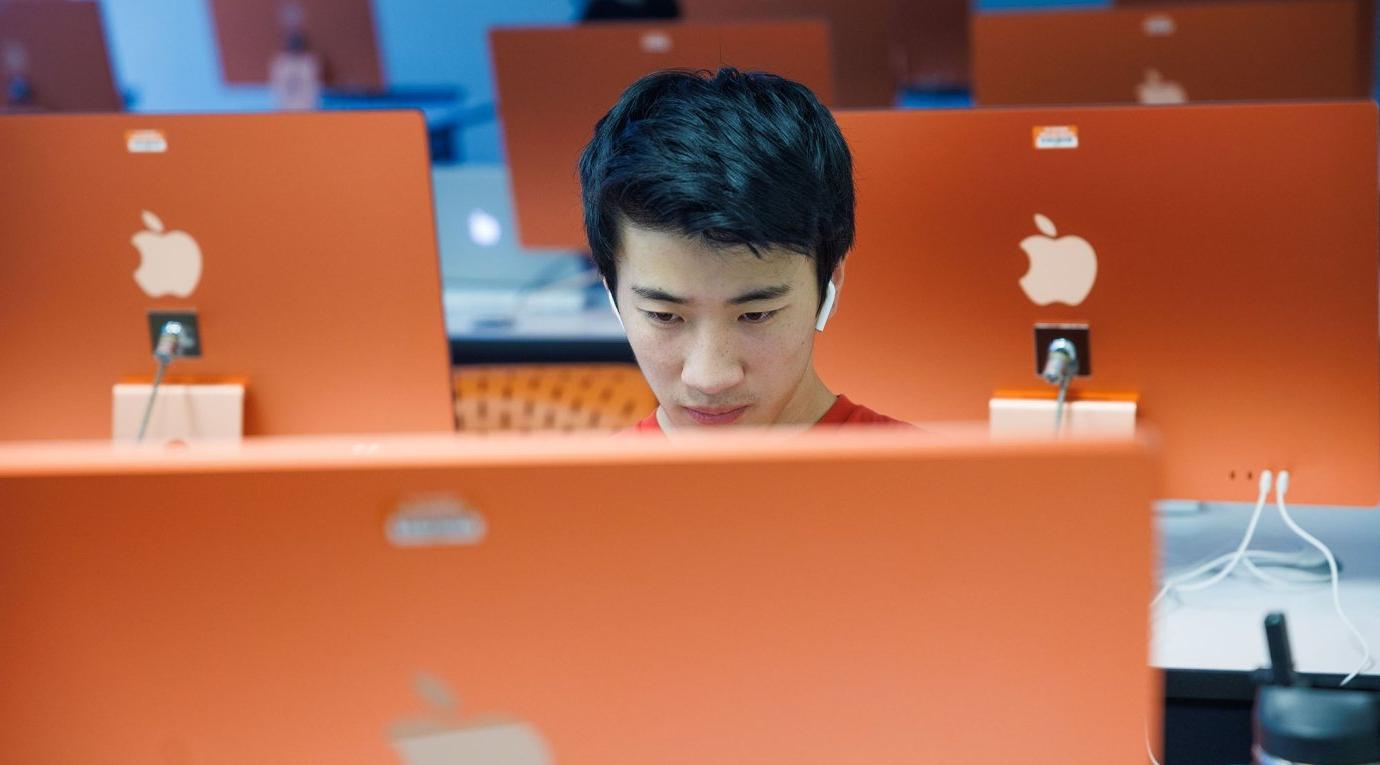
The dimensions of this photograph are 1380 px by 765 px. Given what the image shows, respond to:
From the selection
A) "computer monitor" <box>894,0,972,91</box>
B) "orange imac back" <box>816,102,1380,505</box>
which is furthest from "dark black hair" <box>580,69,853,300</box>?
"computer monitor" <box>894,0,972,91</box>

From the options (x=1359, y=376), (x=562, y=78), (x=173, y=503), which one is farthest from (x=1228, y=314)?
(x=562, y=78)

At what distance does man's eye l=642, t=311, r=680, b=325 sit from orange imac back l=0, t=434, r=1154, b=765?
586 mm

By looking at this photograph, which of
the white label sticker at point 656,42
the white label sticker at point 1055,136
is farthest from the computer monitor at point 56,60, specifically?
the white label sticker at point 1055,136

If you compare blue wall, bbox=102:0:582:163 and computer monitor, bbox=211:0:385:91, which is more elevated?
blue wall, bbox=102:0:582:163

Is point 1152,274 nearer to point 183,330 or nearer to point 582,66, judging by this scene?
point 183,330

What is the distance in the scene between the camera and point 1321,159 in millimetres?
1394

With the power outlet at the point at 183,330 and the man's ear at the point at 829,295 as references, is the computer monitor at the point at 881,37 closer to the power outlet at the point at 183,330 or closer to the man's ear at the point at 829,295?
the power outlet at the point at 183,330

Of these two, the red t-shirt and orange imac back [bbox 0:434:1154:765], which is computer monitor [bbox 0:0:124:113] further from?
orange imac back [bbox 0:434:1154:765]

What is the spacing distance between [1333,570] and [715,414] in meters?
0.76

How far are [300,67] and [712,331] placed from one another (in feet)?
10.1

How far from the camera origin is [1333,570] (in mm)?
1577

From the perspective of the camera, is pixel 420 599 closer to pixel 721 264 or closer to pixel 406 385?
pixel 721 264

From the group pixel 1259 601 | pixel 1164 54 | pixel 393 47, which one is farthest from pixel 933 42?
pixel 1259 601

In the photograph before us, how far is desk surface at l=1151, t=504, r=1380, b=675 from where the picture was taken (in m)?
1.42
